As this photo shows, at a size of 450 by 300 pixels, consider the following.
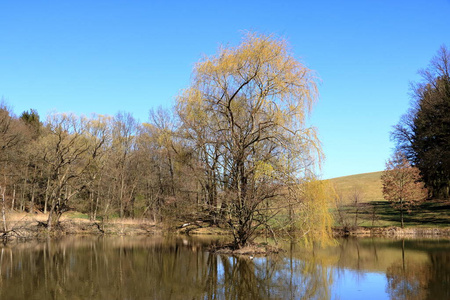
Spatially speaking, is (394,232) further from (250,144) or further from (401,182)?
(250,144)

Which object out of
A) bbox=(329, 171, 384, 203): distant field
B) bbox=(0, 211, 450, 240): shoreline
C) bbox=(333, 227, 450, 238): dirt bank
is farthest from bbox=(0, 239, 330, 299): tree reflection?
bbox=(329, 171, 384, 203): distant field

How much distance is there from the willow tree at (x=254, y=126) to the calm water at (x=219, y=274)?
272 centimetres

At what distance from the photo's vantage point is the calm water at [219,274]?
472 inches

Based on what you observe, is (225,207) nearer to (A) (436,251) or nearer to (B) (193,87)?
(B) (193,87)

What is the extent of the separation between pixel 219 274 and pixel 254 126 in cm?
856

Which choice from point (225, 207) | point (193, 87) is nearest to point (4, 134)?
point (193, 87)

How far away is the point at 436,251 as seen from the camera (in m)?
22.1

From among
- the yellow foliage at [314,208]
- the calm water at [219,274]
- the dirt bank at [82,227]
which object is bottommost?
the calm water at [219,274]

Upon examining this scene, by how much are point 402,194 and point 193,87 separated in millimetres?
23131

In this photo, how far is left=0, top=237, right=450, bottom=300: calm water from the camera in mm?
11992

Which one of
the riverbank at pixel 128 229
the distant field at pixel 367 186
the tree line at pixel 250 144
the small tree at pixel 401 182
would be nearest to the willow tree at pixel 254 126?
the tree line at pixel 250 144

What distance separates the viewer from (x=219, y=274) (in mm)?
15344

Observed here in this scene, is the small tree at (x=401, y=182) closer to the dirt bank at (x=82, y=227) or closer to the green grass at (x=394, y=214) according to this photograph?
the green grass at (x=394, y=214)

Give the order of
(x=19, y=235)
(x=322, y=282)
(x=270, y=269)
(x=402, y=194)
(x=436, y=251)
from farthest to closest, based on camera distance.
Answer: (x=402, y=194) → (x=19, y=235) → (x=436, y=251) → (x=270, y=269) → (x=322, y=282)
